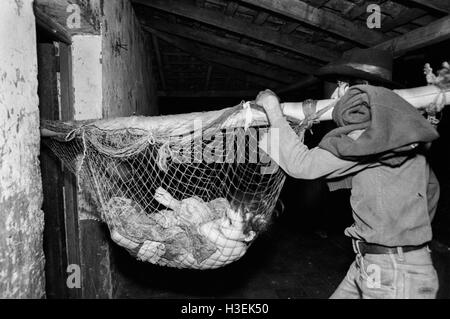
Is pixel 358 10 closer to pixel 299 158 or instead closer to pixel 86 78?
pixel 299 158

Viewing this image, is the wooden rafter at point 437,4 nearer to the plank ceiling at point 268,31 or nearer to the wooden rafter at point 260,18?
the plank ceiling at point 268,31

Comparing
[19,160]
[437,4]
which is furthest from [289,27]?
[19,160]

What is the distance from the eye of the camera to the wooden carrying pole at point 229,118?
141cm

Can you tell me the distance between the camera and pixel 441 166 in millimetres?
4176

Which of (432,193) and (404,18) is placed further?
(404,18)

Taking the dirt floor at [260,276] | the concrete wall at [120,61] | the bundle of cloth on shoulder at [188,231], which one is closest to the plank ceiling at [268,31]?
the concrete wall at [120,61]

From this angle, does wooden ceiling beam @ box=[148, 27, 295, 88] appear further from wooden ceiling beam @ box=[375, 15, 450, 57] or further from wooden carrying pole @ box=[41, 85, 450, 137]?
wooden carrying pole @ box=[41, 85, 450, 137]

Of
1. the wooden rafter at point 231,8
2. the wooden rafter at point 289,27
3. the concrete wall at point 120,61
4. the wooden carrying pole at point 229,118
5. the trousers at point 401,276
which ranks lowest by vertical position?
the trousers at point 401,276

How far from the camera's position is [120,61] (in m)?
3.23

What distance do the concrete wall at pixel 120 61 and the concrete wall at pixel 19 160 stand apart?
42.6 inches

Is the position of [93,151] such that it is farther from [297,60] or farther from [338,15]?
[297,60]

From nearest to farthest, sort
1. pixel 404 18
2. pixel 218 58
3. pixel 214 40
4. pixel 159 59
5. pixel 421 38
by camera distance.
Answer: pixel 421 38, pixel 404 18, pixel 214 40, pixel 218 58, pixel 159 59

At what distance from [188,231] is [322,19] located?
2811mm

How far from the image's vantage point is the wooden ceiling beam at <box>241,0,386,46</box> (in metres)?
3.24
